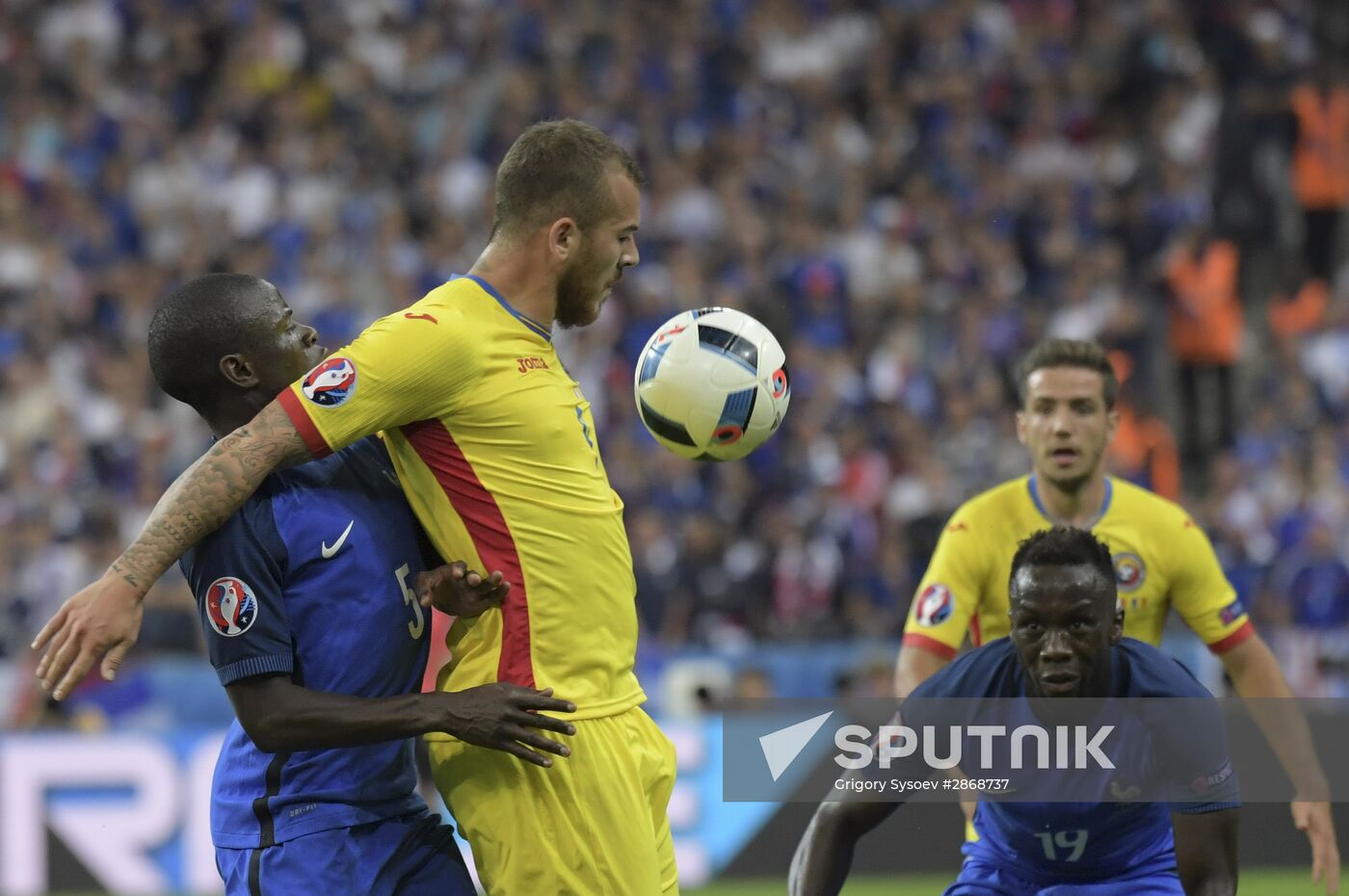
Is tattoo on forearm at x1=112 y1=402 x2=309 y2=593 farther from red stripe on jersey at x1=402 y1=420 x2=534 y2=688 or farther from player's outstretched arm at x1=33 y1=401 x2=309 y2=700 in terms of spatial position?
red stripe on jersey at x1=402 y1=420 x2=534 y2=688

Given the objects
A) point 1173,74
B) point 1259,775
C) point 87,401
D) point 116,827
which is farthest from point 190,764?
point 1173,74

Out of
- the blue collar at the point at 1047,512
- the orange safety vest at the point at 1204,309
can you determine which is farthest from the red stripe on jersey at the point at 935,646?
the orange safety vest at the point at 1204,309

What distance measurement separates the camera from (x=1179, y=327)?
15797mm

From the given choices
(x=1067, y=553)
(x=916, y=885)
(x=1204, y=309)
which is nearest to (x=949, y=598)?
(x=1067, y=553)

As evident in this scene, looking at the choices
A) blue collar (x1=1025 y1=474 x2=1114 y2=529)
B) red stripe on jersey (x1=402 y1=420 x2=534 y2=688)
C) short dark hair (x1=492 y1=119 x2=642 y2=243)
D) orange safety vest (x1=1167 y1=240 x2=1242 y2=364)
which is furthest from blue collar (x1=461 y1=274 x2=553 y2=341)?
orange safety vest (x1=1167 y1=240 x2=1242 y2=364)

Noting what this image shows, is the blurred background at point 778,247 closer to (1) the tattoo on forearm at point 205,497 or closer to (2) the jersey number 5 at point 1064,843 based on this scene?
(2) the jersey number 5 at point 1064,843

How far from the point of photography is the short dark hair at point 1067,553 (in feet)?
16.1

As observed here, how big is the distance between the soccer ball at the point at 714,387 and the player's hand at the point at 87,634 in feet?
4.88

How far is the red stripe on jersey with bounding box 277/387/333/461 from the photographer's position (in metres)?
3.99

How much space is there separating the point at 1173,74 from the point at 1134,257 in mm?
2342

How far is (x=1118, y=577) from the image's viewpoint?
6.29 m

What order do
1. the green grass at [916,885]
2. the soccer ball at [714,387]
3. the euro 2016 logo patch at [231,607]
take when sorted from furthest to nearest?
1. the green grass at [916,885]
2. the soccer ball at [714,387]
3. the euro 2016 logo patch at [231,607]

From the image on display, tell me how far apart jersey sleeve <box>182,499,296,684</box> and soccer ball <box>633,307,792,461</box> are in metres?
1.16

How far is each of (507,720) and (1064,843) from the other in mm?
1984
